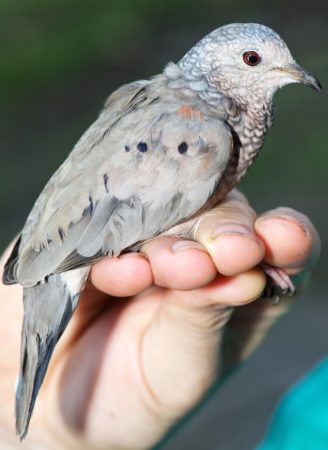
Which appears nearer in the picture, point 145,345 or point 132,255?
point 132,255

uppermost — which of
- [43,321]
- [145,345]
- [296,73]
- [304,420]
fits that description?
[296,73]

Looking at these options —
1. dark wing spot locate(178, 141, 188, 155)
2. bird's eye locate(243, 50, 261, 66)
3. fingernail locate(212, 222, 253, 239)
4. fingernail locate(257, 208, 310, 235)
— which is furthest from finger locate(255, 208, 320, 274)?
bird's eye locate(243, 50, 261, 66)

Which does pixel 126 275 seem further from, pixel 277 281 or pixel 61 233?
pixel 277 281

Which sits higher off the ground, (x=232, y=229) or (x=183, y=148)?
(x=183, y=148)

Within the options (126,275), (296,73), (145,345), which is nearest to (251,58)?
(296,73)

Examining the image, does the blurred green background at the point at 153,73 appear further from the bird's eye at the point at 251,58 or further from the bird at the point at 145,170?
the bird's eye at the point at 251,58

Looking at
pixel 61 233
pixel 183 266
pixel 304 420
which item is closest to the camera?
pixel 183 266

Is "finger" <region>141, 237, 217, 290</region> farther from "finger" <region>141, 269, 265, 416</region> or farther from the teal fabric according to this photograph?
the teal fabric

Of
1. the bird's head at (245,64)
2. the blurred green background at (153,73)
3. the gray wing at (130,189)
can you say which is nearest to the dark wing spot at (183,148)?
the gray wing at (130,189)

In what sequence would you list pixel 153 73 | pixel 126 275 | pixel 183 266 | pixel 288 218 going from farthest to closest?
1. pixel 153 73
2. pixel 288 218
3. pixel 126 275
4. pixel 183 266
